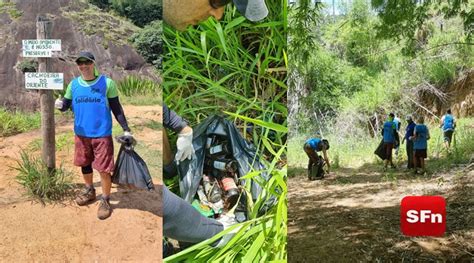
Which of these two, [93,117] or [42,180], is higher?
[93,117]

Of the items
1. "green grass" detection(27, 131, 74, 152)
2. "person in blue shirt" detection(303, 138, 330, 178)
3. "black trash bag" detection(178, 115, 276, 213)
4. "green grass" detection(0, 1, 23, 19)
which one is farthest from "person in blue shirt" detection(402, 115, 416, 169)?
"green grass" detection(0, 1, 23, 19)

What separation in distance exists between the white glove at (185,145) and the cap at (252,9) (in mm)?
746

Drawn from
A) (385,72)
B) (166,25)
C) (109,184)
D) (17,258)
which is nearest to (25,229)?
(17,258)

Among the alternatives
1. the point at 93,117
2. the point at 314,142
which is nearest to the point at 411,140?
the point at 314,142

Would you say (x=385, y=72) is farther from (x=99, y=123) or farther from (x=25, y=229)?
(x=25, y=229)

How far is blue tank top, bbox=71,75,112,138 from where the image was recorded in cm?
284

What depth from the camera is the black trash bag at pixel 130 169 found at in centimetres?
293

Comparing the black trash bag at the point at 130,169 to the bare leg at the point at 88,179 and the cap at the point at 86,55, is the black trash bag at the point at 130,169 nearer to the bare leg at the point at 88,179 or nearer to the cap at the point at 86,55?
the bare leg at the point at 88,179

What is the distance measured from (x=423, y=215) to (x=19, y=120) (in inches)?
108

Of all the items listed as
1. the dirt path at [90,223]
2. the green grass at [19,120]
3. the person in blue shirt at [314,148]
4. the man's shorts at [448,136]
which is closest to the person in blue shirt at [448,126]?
the man's shorts at [448,136]

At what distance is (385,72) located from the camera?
292cm

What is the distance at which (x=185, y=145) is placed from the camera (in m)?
2.62

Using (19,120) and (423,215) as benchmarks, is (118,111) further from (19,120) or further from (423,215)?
(423,215)

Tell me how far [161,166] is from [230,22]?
1044mm
